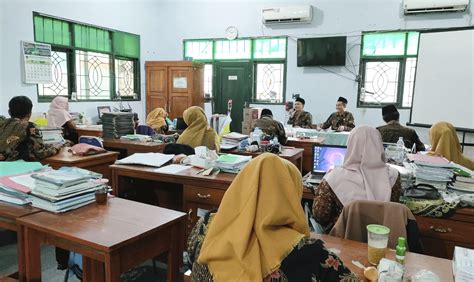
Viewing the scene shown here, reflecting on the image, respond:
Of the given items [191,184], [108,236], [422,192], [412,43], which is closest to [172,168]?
[191,184]

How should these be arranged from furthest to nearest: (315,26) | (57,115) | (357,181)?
(315,26) → (57,115) → (357,181)

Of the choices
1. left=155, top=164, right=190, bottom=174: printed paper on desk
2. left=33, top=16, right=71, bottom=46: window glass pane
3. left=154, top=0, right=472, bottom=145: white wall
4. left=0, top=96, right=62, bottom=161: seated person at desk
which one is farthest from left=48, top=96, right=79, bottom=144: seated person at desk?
left=154, top=0, right=472, bottom=145: white wall

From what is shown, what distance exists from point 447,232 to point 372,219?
80 cm

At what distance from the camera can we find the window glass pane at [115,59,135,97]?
7633mm

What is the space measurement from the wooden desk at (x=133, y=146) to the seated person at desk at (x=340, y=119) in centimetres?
335

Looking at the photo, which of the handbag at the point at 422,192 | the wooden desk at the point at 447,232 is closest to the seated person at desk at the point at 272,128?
the handbag at the point at 422,192

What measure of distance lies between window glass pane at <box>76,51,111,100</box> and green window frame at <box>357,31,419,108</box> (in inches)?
200

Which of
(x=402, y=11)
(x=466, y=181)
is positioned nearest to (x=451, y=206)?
(x=466, y=181)

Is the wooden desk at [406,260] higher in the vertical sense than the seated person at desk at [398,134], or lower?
lower

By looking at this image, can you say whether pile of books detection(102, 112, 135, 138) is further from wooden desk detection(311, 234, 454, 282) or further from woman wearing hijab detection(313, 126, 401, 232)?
wooden desk detection(311, 234, 454, 282)

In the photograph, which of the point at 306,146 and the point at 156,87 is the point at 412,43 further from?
the point at 156,87

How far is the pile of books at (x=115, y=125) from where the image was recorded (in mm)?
4590

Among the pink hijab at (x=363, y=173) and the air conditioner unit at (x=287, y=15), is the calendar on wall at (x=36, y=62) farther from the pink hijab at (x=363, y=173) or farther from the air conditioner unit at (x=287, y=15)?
the pink hijab at (x=363, y=173)

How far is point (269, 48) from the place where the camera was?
7.65m
